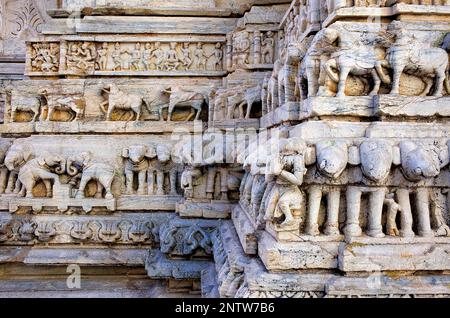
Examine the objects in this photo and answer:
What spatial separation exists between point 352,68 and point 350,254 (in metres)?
1.60

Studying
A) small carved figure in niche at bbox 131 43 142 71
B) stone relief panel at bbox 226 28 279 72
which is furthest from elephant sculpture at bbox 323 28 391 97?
small carved figure in niche at bbox 131 43 142 71

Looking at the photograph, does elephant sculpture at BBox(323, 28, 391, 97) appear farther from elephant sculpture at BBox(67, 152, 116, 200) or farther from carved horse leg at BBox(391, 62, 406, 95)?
elephant sculpture at BBox(67, 152, 116, 200)

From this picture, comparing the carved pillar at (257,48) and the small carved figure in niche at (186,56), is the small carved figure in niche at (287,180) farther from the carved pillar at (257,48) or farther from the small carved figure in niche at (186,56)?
the small carved figure in niche at (186,56)

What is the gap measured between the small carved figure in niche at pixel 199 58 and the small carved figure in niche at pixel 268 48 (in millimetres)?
1066

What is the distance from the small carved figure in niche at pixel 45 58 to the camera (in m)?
6.84

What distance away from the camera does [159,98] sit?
6688mm

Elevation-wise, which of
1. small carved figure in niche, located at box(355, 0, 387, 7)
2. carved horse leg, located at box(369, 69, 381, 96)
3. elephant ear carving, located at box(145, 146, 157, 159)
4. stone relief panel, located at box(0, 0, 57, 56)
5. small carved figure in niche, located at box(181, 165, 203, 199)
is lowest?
small carved figure in niche, located at box(181, 165, 203, 199)

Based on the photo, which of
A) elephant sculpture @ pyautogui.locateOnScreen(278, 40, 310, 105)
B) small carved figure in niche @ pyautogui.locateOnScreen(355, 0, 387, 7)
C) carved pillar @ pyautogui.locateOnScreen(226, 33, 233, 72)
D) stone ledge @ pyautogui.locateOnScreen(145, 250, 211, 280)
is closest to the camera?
small carved figure in niche @ pyautogui.locateOnScreen(355, 0, 387, 7)

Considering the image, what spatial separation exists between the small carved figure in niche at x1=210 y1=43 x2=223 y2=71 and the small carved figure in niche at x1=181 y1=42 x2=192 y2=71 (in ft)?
1.32

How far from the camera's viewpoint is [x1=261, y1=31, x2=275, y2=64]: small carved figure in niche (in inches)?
256

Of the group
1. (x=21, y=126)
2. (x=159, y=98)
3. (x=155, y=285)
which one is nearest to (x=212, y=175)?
(x=155, y=285)

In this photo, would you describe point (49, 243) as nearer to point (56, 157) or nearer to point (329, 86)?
point (56, 157)
